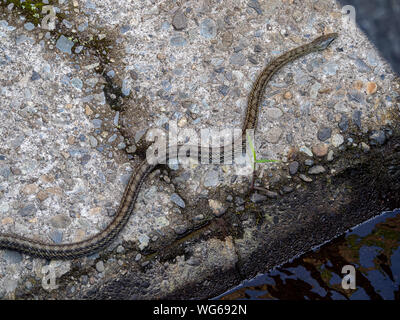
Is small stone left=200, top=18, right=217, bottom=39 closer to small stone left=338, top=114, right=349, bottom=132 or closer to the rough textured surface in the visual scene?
the rough textured surface

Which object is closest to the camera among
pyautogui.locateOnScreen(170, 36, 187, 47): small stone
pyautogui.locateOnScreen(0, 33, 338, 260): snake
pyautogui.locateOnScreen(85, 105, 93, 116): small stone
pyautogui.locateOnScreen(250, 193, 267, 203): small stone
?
pyautogui.locateOnScreen(0, 33, 338, 260): snake

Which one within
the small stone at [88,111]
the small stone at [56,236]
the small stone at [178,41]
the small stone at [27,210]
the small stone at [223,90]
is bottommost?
the small stone at [56,236]

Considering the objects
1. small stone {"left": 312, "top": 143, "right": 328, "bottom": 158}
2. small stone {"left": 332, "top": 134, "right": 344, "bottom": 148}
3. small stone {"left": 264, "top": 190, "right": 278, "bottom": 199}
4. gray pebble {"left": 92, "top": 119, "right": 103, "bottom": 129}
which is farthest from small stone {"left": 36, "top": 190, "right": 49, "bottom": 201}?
small stone {"left": 332, "top": 134, "right": 344, "bottom": 148}

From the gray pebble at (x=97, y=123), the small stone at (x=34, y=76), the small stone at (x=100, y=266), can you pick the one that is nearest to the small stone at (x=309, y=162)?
the gray pebble at (x=97, y=123)

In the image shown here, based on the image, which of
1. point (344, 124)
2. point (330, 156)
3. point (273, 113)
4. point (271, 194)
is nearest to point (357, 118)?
point (344, 124)

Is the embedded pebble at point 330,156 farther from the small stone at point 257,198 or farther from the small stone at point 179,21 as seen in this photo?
the small stone at point 179,21

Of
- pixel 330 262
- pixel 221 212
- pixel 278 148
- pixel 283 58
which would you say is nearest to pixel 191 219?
pixel 221 212
